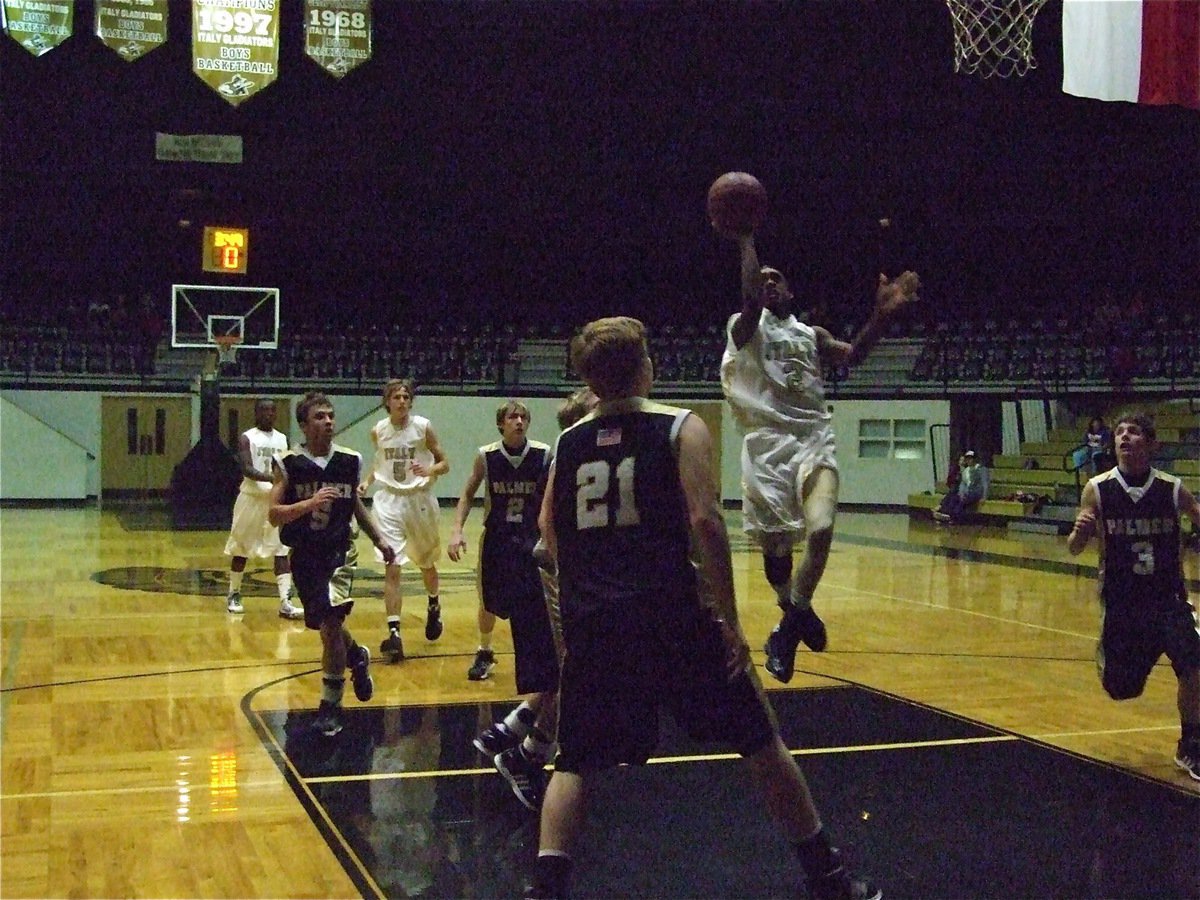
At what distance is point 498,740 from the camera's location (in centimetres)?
462

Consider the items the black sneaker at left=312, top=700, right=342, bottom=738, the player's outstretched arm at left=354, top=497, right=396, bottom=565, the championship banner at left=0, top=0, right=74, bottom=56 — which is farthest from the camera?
the championship banner at left=0, top=0, right=74, bottom=56

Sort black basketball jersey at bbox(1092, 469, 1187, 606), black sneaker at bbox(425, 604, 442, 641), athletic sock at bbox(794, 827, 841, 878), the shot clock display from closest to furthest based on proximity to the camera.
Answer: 1. athletic sock at bbox(794, 827, 841, 878)
2. black basketball jersey at bbox(1092, 469, 1187, 606)
3. black sneaker at bbox(425, 604, 442, 641)
4. the shot clock display

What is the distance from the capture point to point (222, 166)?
2161 centimetres

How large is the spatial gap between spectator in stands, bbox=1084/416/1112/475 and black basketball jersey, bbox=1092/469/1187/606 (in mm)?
11407

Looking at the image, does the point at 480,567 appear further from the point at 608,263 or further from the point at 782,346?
the point at 608,263

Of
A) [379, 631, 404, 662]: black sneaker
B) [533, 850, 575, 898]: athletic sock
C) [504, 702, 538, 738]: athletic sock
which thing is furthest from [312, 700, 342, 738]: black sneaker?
[533, 850, 575, 898]: athletic sock

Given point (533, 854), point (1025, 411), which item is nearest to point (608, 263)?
point (1025, 411)

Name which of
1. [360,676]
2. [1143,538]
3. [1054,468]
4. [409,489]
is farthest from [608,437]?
[1054,468]

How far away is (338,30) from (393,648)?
289 inches

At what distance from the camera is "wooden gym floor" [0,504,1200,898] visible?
3.61 m

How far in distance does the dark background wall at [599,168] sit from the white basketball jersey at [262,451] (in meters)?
11.0

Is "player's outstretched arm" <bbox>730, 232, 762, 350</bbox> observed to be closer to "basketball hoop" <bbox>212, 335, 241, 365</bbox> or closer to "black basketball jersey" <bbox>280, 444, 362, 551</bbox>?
"black basketball jersey" <bbox>280, 444, 362, 551</bbox>

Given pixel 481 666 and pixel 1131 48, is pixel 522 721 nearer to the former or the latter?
pixel 481 666

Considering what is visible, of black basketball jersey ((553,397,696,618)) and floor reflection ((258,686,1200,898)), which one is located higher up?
black basketball jersey ((553,397,696,618))
